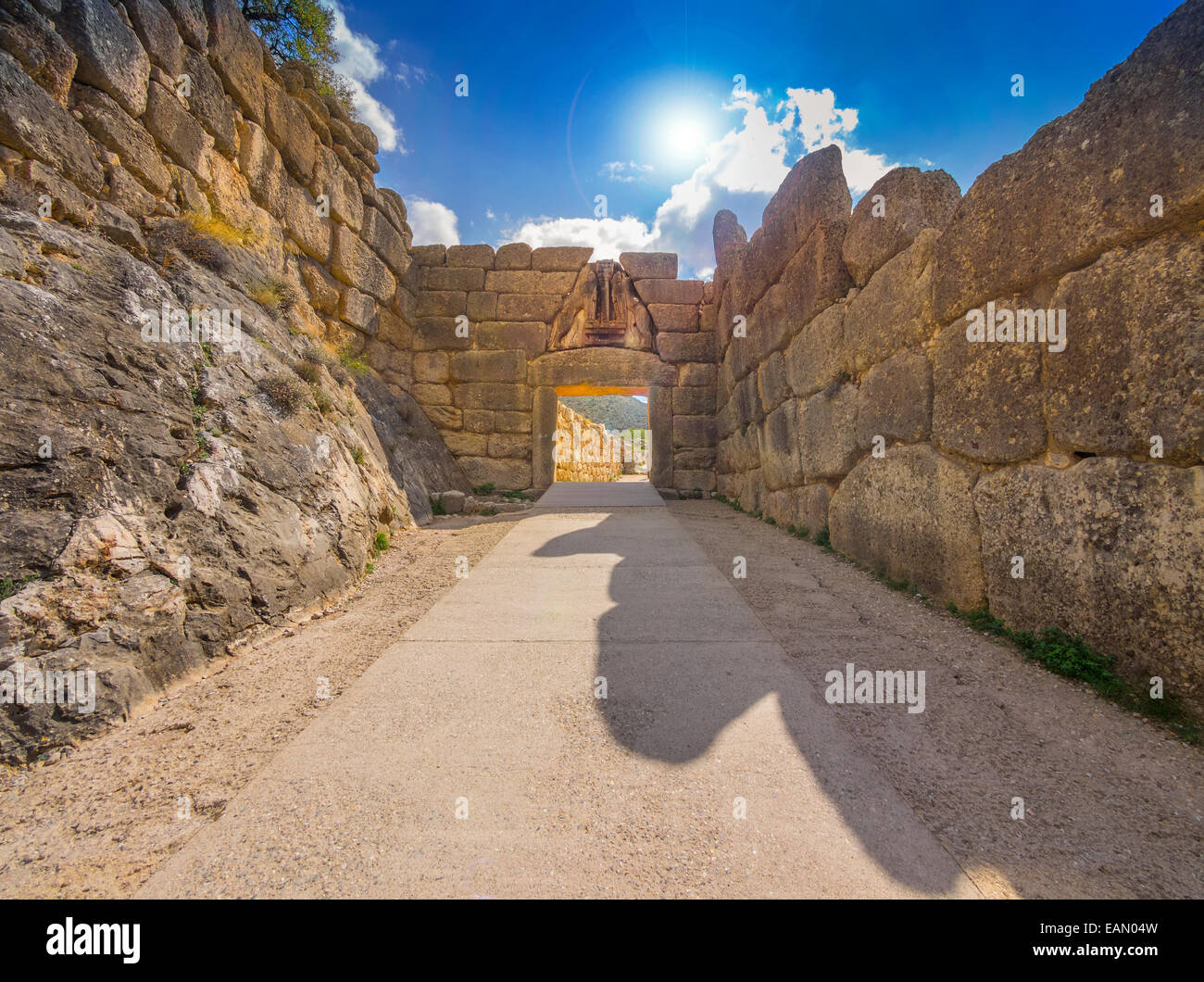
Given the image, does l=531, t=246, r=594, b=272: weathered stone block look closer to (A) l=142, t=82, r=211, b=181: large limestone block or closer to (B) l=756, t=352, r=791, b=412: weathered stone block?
(B) l=756, t=352, r=791, b=412: weathered stone block

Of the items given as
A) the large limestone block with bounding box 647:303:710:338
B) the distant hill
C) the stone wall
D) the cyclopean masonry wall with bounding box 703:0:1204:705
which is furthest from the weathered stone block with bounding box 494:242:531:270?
the distant hill

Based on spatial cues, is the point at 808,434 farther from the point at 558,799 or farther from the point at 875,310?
the point at 558,799

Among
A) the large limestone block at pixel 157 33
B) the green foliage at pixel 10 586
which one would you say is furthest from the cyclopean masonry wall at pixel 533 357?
the green foliage at pixel 10 586

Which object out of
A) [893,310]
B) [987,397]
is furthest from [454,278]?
[987,397]

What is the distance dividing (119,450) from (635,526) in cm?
416

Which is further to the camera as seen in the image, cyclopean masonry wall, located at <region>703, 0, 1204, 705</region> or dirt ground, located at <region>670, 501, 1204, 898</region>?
cyclopean masonry wall, located at <region>703, 0, 1204, 705</region>

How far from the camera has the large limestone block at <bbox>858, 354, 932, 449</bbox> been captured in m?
3.51

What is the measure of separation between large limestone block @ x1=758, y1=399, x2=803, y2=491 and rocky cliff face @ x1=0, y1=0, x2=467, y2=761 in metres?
4.31

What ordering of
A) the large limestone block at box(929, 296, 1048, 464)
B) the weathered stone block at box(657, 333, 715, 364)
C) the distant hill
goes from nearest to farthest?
1. the large limestone block at box(929, 296, 1048, 464)
2. the weathered stone block at box(657, 333, 715, 364)
3. the distant hill

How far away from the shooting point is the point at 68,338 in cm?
256

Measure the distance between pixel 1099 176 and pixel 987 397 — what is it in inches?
42.0

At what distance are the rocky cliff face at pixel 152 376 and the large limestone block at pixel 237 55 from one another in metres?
0.02

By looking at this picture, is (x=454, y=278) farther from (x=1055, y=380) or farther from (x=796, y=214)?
(x=1055, y=380)
